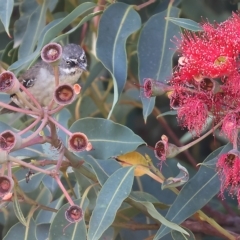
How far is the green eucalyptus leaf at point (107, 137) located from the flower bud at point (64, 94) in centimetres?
31

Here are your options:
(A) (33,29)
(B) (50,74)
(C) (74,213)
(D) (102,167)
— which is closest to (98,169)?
(D) (102,167)

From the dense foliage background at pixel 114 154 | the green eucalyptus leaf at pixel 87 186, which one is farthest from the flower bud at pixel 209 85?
the green eucalyptus leaf at pixel 87 186

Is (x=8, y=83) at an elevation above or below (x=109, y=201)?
above

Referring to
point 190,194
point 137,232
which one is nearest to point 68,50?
point 137,232

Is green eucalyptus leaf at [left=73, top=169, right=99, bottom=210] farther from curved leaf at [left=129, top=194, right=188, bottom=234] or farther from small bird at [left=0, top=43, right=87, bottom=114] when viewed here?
small bird at [left=0, top=43, right=87, bottom=114]

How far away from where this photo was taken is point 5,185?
1.02 meters

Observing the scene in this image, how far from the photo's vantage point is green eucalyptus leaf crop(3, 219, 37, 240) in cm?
141

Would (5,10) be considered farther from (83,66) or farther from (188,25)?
(83,66)

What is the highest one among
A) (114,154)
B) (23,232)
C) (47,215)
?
(114,154)

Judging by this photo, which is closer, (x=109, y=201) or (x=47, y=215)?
(x=109, y=201)

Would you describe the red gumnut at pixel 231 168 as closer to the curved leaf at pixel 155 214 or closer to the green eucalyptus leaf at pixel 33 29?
the curved leaf at pixel 155 214

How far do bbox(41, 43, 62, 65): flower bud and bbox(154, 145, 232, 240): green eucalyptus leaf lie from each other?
1.42ft

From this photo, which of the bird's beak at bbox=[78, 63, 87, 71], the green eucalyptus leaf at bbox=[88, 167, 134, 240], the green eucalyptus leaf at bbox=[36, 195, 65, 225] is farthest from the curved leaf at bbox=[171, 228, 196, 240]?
the bird's beak at bbox=[78, 63, 87, 71]

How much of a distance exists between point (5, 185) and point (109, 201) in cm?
27
